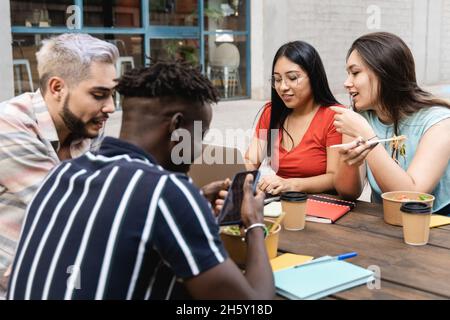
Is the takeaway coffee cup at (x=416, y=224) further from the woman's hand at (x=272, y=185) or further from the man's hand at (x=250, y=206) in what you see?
the woman's hand at (x=272, y=185)

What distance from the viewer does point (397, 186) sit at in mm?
2283

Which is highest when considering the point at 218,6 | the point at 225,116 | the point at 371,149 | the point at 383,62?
the point at 218,6

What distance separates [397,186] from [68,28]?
23.4 ft

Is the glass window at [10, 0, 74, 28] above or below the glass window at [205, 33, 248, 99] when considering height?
above

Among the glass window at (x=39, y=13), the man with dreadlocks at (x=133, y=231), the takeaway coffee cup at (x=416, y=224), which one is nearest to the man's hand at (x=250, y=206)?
the man with dreadlocks at (x=133, y=231)

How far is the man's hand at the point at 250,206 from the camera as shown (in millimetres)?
1495

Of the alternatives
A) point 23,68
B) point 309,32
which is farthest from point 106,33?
point 309,32

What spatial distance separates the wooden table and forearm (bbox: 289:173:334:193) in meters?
0.43

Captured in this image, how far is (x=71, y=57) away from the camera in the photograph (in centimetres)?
209

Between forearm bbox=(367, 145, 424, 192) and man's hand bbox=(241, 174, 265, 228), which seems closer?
man's hand bbox=(241, 174, 265, 228)

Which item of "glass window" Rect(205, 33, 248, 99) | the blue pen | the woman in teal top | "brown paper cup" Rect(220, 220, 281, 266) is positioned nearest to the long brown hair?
the woman in teal top

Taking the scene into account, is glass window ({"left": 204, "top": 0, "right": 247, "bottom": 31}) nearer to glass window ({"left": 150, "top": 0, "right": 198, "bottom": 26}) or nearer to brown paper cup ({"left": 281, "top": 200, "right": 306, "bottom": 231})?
glass window ({"left": 150, "top": 0, "right": 198, "bottom": 26})

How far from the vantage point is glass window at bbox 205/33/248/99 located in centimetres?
1031
